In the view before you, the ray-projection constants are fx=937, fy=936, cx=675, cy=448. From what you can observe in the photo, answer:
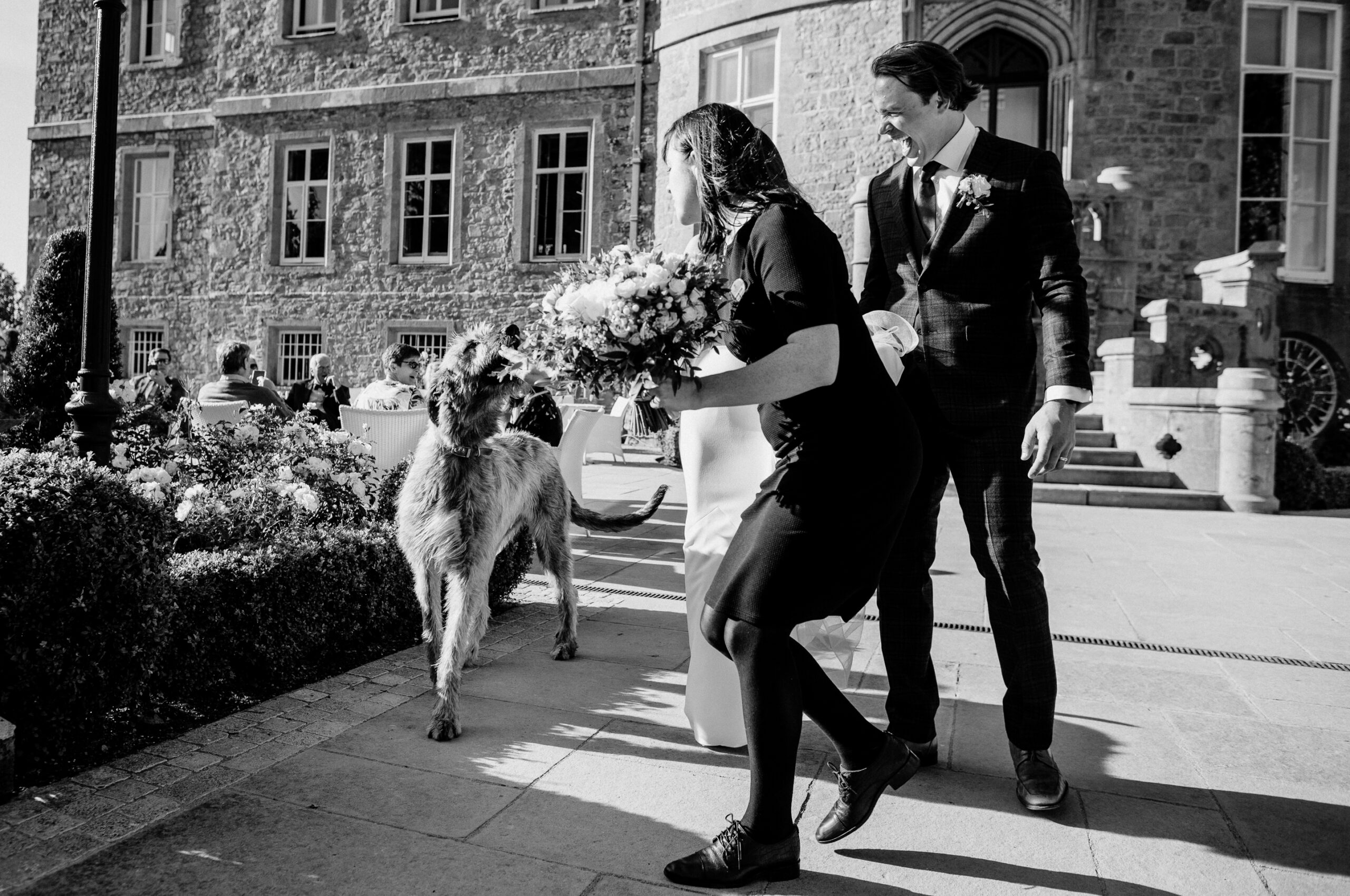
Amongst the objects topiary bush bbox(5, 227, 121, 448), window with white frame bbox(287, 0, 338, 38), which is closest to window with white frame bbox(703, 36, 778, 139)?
window with white frame bbox(287, 0, 338, 38)

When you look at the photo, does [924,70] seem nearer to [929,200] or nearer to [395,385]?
[929,200]

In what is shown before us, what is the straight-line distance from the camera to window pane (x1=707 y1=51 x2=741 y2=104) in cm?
1638

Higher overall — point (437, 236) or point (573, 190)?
point (573, 190)

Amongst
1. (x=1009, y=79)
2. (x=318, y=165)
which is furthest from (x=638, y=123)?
(x=318, y=165)

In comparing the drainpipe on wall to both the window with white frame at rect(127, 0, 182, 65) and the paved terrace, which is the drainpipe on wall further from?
the paved terrace

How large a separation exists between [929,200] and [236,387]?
6.12 m

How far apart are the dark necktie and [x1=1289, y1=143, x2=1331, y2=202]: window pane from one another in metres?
15.7

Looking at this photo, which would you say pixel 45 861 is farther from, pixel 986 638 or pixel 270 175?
pixel 270 175

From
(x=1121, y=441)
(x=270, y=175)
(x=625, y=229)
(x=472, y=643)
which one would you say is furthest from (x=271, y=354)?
(x=472, y=643)

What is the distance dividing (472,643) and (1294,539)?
26.6 ft

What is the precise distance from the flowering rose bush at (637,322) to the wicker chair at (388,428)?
Result: 409 centimetres

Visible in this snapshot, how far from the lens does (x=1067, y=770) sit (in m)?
3.18

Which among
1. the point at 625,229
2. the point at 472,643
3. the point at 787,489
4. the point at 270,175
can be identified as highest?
the point at 270,175

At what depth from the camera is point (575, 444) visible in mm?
7359
